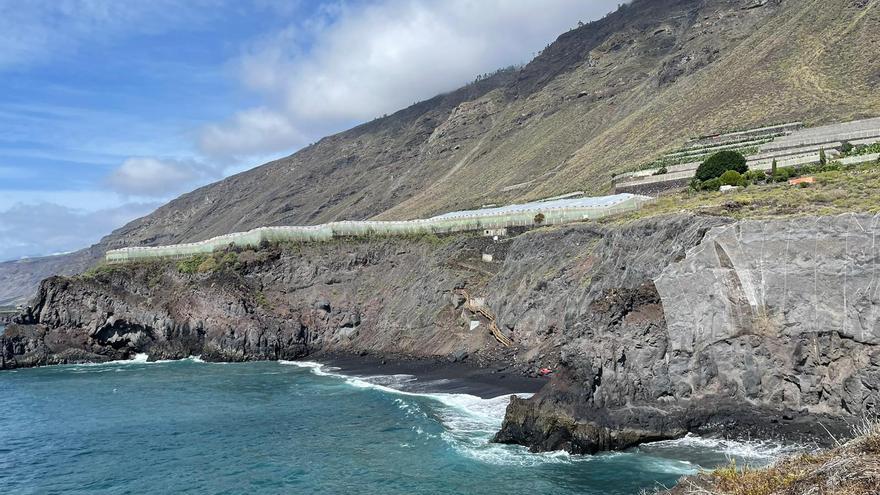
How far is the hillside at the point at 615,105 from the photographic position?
7356cm

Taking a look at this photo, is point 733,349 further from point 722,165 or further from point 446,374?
point 722,165

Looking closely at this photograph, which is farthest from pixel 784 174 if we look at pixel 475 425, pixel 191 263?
pixel 191 263

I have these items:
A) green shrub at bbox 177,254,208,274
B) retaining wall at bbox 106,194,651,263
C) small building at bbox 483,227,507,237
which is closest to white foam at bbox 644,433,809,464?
retaining wall at bbox 106,194,651,263

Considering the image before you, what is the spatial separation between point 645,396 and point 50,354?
60.3 metres

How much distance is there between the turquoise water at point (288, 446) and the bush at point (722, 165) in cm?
2720

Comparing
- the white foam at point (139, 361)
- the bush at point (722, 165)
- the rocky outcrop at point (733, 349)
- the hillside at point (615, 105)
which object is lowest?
the white foam at point (139, 361)

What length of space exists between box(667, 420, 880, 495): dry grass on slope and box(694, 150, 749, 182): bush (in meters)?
43.2

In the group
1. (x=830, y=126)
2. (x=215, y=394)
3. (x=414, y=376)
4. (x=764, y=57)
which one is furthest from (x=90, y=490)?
(x=764, y=57)

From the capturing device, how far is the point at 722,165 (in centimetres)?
5150

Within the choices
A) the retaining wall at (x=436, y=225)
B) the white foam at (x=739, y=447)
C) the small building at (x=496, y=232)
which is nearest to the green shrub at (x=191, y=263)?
the retaining wall at (x=436, y=225)

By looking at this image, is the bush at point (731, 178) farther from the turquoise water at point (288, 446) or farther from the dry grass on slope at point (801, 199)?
the turquoise water at point (288, 446)

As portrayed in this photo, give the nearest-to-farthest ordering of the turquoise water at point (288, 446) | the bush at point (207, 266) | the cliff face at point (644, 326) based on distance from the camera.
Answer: the turquoise water at point (288, 446), the cliff face at point (644, 326), the bush at point (207, 266)

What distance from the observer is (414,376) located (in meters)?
46.5

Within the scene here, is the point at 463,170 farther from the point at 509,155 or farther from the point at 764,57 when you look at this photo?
the point at 764,57
